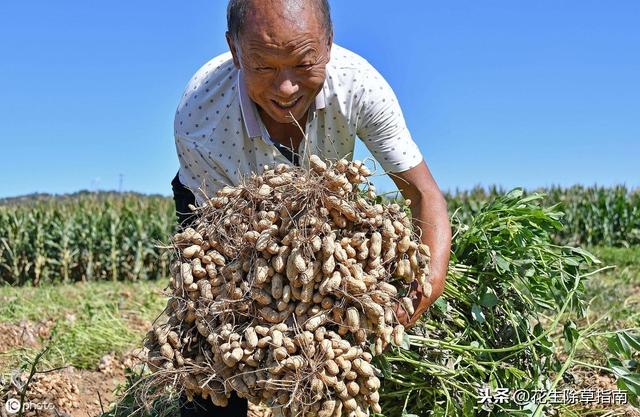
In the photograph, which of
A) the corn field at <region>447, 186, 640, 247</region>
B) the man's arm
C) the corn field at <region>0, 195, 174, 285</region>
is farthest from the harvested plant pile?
the corn field at <region>447, 186, 640, 247</region>

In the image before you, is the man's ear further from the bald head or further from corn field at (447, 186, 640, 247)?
corn field at (447, 186, 640, 247)

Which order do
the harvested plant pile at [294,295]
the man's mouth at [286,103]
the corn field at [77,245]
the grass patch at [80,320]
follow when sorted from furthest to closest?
the corn field at [77,245] → the grass patch at [80,320] → the man's mouth at [286,103] → the harvested plant pile at [294,295]

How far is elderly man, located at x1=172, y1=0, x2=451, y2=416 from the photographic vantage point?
2121 mm

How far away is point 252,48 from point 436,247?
82 centimetres

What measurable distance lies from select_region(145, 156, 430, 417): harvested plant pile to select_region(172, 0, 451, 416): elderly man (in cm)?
17

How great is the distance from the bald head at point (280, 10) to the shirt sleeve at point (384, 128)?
0.28m

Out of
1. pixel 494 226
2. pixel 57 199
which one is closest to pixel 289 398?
pixel 494 226

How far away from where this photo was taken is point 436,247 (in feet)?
7.40

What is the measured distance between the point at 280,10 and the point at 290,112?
12.4 inches

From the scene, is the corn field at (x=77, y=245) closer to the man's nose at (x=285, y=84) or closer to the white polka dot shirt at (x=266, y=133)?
the white polka dot shirt at (x=266, y=133)

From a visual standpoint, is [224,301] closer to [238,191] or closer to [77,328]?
[238,191]

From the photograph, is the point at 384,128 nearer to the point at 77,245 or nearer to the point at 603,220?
the point at 77,245

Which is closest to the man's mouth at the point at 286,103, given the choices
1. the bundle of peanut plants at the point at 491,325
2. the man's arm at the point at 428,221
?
the man's arm at the point at 428,221

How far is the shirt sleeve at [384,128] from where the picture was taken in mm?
2447
